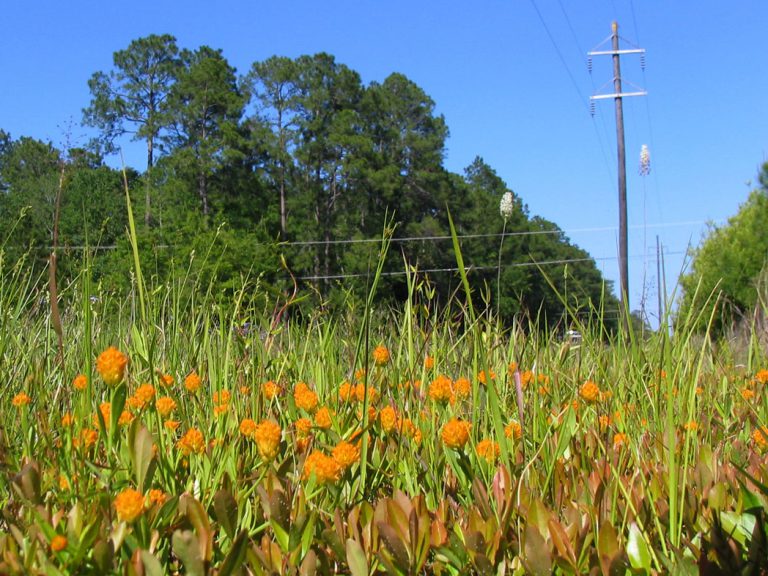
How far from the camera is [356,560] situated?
95 centimetres

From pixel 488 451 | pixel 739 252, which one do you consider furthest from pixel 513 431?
pixel 739 252

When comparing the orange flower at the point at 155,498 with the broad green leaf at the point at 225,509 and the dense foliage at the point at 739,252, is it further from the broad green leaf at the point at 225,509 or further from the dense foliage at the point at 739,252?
the dense foliage at the point at 739,252

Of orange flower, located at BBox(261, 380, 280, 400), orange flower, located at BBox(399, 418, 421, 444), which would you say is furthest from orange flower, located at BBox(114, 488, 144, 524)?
orange flower, located at BBox(261, 380, 280, 400)

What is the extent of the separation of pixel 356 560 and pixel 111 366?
46cm

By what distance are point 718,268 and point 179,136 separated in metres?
23.0

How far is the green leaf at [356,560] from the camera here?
95 cm

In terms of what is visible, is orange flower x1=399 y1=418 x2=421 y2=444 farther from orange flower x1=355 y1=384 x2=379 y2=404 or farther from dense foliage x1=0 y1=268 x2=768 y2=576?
orange flower x1=355 y1=384 x2=379 y2=404

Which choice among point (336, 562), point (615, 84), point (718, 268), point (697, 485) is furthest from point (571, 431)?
point (615, 84)

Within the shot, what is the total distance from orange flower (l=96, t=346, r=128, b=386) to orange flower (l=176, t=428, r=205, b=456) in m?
0.15

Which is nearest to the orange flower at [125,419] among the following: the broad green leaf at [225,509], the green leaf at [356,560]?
the broad green leaf at [225,509]

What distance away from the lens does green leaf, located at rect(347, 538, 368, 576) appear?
949mm

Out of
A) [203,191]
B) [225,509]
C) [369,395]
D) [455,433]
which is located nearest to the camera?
[225,509]

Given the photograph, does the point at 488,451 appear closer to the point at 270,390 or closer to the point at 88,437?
the point at 270,390

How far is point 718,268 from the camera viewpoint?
57.5 ft
